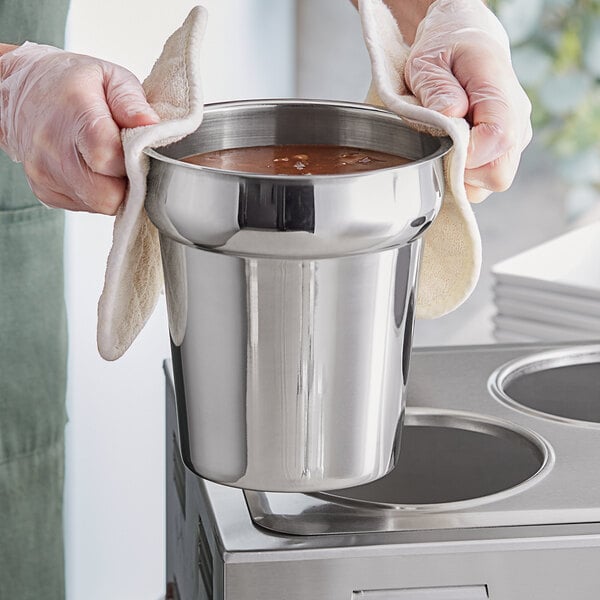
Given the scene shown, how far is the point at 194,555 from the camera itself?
799 mm

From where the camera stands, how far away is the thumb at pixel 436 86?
70 centimetres

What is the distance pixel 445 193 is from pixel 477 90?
125 millimetres

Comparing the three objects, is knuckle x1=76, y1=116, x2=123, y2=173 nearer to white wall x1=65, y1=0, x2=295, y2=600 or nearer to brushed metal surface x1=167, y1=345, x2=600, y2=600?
brushed metal surface x1=167, y1=345, x2=600, y2=600

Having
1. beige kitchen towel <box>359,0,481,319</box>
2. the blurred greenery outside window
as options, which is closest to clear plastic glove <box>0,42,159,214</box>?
beige kitchen towel <box>359,0,481,319</box>

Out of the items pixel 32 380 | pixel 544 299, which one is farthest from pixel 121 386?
pixel 544 299

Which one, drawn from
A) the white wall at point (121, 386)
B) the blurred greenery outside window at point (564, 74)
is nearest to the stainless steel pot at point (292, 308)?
the white wall at point (121, 386)

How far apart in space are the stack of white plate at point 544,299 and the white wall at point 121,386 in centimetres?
58

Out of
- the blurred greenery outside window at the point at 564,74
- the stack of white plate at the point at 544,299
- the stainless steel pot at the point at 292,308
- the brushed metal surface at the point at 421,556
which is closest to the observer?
the stainless steel pot at the point at 292,308

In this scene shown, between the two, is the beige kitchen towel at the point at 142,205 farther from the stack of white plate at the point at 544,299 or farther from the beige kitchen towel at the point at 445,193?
the stack of white plate at the point at 544,299

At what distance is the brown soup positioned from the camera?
63 cm

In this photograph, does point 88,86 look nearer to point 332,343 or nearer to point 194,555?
point 332,343

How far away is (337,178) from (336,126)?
0.17 m

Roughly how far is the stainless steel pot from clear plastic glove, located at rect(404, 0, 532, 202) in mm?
68

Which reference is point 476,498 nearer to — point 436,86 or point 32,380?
point 436,86
